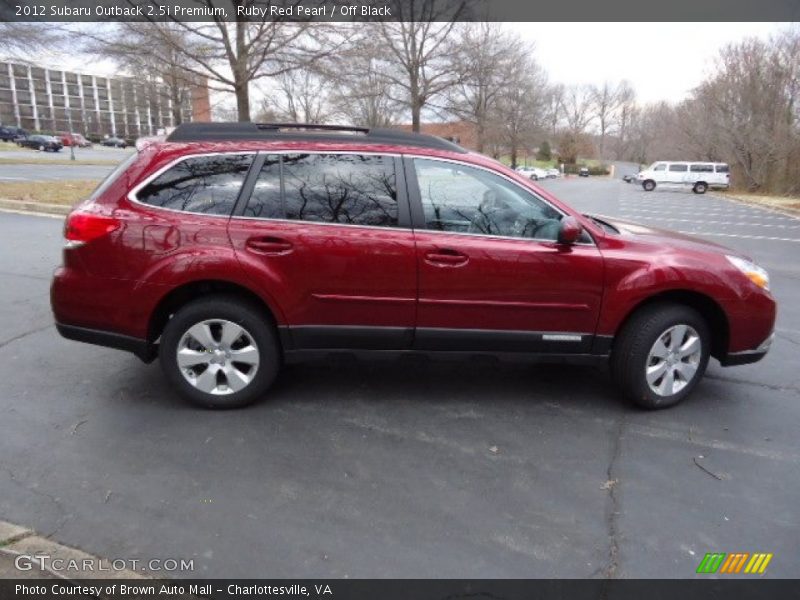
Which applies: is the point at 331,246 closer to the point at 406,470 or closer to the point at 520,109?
the point at 406,470

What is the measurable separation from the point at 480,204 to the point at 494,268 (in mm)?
436

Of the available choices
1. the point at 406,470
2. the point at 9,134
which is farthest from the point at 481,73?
the point at 9,134

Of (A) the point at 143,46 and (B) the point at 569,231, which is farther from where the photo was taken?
(A) the point at 143,46

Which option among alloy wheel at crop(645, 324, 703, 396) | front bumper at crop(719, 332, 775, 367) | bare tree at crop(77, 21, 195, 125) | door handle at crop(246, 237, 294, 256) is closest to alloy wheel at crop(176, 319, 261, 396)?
door handle at crop(246, 237, 294, 256)

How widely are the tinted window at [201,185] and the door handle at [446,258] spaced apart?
1281mm

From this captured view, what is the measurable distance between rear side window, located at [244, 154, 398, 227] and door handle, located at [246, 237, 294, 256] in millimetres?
163

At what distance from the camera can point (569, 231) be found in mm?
3381

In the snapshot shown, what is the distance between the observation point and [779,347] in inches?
199

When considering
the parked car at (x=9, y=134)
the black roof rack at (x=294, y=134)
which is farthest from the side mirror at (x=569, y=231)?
the parked car at (x=9, y=134)

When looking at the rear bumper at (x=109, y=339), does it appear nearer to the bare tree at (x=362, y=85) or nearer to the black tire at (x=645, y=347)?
the black tire at (x=645, y=347)

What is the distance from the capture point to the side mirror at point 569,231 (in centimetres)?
338

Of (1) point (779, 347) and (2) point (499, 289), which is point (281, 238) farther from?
(1) point (779, 347)
